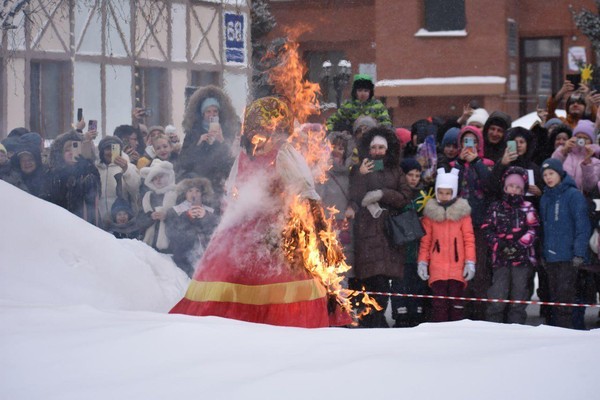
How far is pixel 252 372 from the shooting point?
15.6ft

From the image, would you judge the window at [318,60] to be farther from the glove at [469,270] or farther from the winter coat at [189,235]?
the glove at [469,270]

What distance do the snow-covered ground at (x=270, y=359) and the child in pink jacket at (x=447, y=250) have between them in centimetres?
346

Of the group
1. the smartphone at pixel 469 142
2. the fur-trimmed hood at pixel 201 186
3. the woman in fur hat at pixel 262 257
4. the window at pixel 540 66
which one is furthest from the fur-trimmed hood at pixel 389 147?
the window at pixel 540 66

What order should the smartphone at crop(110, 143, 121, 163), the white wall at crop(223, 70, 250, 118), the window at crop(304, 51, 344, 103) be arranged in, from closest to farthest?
the smartphone at crop(110, 143, 121, 163) < the white wall at crop(223, 70, 250, 118) < the window at crop(304, 51, 344, 103)

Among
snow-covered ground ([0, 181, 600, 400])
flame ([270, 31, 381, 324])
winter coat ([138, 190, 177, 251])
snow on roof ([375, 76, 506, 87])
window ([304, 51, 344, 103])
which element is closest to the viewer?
snow-covered ground ([0, 181, 600, 400])

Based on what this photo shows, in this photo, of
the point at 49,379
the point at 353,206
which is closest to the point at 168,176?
the point at 353,206

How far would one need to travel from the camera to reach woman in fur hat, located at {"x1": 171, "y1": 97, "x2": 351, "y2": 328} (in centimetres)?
753

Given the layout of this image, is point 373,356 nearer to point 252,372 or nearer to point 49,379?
point 252,372

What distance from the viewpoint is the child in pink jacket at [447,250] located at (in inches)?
378

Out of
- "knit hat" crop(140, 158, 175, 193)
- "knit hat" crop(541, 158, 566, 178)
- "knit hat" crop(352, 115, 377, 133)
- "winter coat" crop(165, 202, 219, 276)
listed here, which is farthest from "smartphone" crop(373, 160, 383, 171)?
"knit hat" crop(140, 158, 175, 193)

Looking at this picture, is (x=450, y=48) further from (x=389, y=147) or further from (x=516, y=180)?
(x=516, y=180)

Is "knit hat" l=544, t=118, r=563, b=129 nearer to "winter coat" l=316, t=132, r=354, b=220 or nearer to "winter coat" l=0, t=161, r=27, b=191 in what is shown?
"winter coat" l=316, t=132, r=354, b=220

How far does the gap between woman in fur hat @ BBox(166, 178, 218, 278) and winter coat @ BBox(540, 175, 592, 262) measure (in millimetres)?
3022

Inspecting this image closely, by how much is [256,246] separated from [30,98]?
13.1 m
